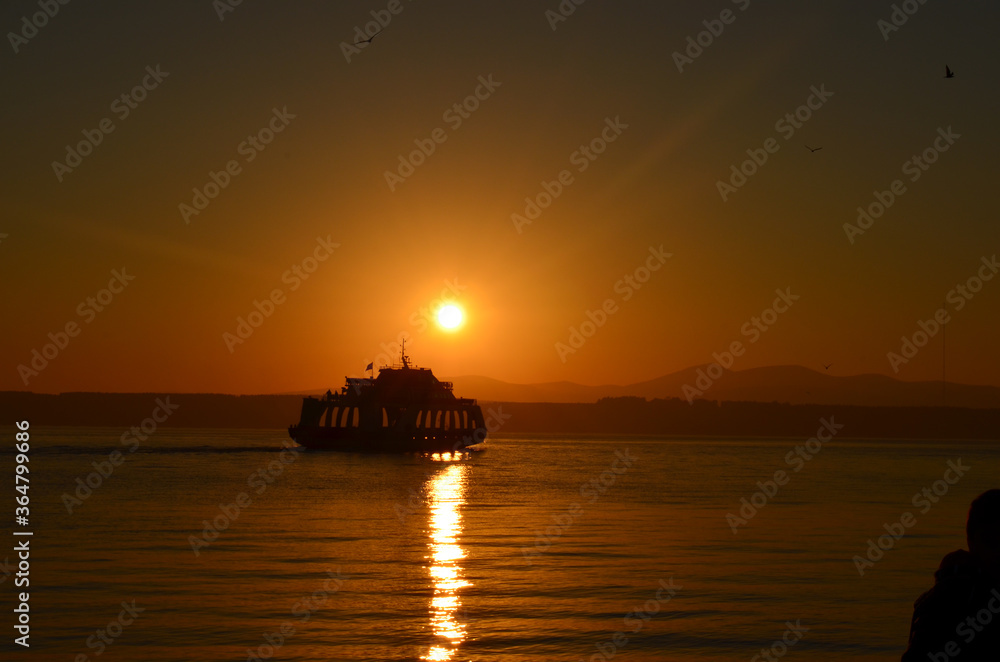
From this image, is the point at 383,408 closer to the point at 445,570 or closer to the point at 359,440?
the point at 359,440

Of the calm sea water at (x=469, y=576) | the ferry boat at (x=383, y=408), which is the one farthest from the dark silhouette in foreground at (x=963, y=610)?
the ferry boat at (x=383, y=408)

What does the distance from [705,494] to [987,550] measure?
4193cm

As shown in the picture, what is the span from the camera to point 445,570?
20969 millimetres

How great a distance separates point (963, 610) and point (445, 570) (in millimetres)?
17191

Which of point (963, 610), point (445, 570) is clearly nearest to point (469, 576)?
point (445, 570)

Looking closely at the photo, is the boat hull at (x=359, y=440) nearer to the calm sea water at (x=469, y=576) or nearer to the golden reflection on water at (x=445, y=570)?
the golden reflection on water at (x=445, y=570)

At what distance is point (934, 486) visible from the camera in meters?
55.6

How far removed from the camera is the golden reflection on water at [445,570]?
47.5ft

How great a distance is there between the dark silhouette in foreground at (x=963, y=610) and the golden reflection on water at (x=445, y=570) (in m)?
9.74

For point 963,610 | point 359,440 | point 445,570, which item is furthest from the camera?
point 359,440

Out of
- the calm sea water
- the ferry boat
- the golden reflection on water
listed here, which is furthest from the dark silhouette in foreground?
the ferry boat

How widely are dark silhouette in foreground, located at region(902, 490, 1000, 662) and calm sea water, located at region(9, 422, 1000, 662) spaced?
9.50 metres

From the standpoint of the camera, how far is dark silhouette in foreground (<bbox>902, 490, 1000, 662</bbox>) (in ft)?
15.0

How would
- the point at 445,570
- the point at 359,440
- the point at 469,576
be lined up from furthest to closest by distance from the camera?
1. the point at 359,440
2. the point at 445,570
3. the point at 469,576
